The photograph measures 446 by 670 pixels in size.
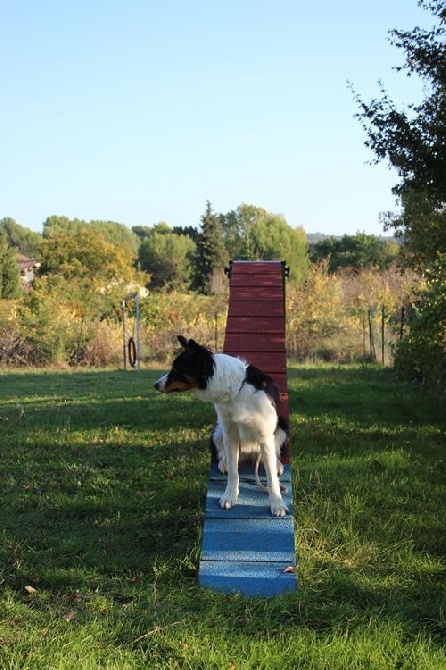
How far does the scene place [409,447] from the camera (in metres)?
6.89

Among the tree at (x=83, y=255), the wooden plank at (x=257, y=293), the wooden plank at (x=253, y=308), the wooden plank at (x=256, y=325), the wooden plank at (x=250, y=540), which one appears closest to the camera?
the wooden plank at (x=250, y=540)

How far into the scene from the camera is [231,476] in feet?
14.5

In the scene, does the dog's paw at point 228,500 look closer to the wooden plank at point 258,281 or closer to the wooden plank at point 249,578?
A: the wooden plank at point 249,578

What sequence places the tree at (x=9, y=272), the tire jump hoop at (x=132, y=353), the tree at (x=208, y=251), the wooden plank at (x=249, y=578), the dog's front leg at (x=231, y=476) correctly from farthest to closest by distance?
1. the tree at (x=208, y=251)
2. the tree at (x=9, y=272)
3. the tire jump hoop at (x=132, y=353)
4. the dog's front leg at (x=231, y=476)
5. the wooden plank at (x=249, y=578)

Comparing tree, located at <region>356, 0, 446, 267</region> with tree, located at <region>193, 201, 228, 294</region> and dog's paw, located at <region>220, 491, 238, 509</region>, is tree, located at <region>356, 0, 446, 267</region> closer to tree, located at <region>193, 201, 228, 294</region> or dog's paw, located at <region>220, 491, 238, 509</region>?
dog's paw, located at <region>220, 491, 238, 509</region>

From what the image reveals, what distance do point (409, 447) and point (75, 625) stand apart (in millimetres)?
4711

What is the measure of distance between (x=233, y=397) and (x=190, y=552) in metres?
1.07

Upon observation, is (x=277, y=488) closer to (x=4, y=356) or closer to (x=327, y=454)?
(x=327, y=454)

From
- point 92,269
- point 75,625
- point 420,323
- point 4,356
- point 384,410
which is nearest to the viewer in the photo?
point 75,625

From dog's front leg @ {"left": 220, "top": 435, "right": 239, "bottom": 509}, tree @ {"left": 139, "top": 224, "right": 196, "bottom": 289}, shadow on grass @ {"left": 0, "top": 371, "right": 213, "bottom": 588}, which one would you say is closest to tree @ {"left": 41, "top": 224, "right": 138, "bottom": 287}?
tree @ {"left": 139, "top": 224, "right": 196, "bottom": 289}

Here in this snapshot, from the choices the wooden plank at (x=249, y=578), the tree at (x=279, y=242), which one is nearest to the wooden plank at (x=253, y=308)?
the wooden plank at (x=249, y=578)

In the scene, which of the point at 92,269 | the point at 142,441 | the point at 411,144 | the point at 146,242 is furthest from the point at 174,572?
the point at 146,242

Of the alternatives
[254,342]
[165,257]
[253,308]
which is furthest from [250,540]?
[165,257]

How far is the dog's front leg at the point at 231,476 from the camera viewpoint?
4.36m
